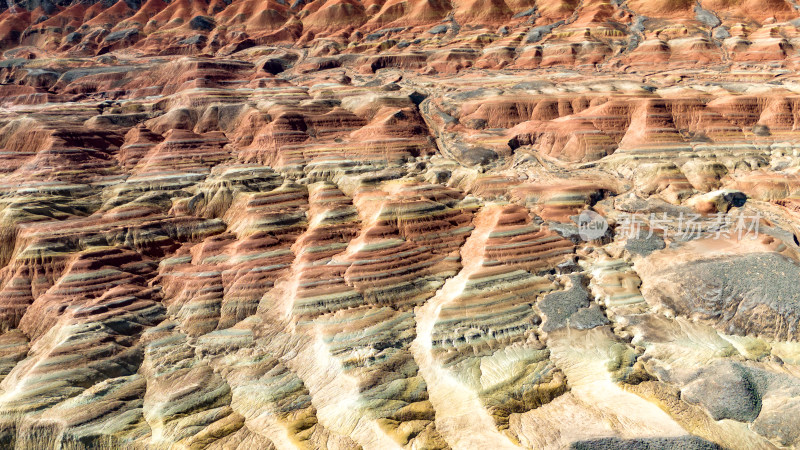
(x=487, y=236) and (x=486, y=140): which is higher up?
(x=486, y=140)

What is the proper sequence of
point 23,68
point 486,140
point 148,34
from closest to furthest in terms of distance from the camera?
point 486,140, point 23,68, point 148,34

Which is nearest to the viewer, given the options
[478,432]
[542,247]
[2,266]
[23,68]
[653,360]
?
[478,432]

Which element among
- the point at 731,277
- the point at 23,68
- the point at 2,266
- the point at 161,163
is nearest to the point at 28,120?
the point at 161,163

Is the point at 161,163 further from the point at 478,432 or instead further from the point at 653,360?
the point at 653,360

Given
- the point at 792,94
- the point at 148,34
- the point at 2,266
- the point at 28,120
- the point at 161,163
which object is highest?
the point at 148,34

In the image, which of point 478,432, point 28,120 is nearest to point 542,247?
point 478,432

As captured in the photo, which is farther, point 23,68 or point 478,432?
point 23,68
